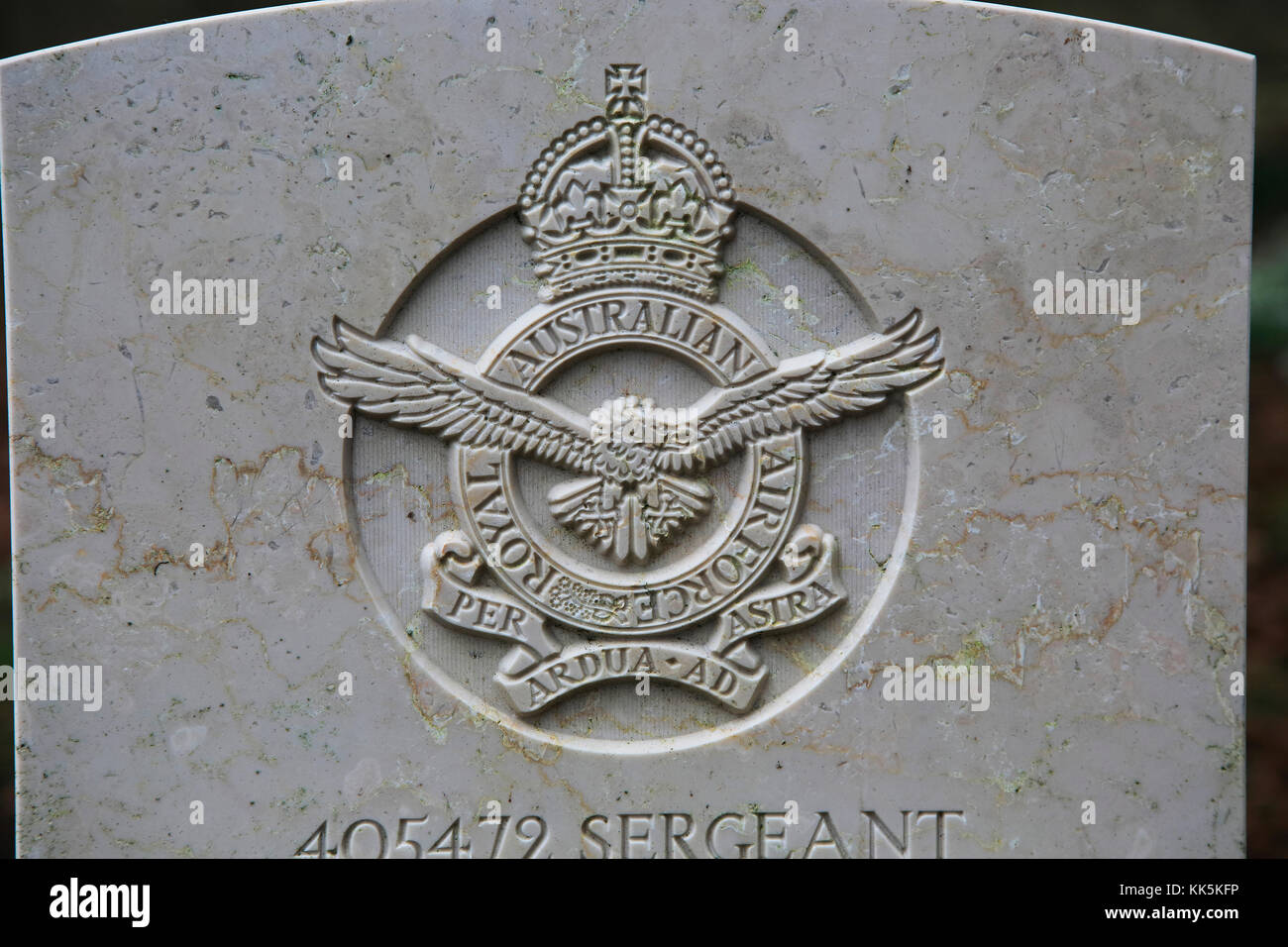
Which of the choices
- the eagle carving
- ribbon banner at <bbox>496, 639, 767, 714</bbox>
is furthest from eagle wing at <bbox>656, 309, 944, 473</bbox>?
ribbon banner at <bbox>496, 639, 767, 714</bbox>

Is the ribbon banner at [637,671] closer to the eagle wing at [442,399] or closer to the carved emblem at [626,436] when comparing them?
the carved emblem at [626,436]

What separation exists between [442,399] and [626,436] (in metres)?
0.44

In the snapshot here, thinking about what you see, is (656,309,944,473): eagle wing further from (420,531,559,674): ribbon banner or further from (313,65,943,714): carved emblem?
(420,531,559,674): ribbon banner

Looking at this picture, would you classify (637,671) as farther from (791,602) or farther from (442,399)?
(442,399)

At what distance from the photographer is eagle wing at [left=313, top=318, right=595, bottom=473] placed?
3.25 meters

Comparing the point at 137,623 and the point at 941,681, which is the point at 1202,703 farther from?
the point at 137,623

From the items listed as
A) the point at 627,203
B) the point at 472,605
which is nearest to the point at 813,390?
the point at 627,203

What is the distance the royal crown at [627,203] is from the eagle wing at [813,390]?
27 centimetres

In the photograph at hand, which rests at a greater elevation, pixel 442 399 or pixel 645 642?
pixel 442 399

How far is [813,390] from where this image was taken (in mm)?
3273

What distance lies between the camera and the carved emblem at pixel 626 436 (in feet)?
10.6

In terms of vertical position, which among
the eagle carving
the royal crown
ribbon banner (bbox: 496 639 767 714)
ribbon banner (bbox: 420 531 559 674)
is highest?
the royal crown
